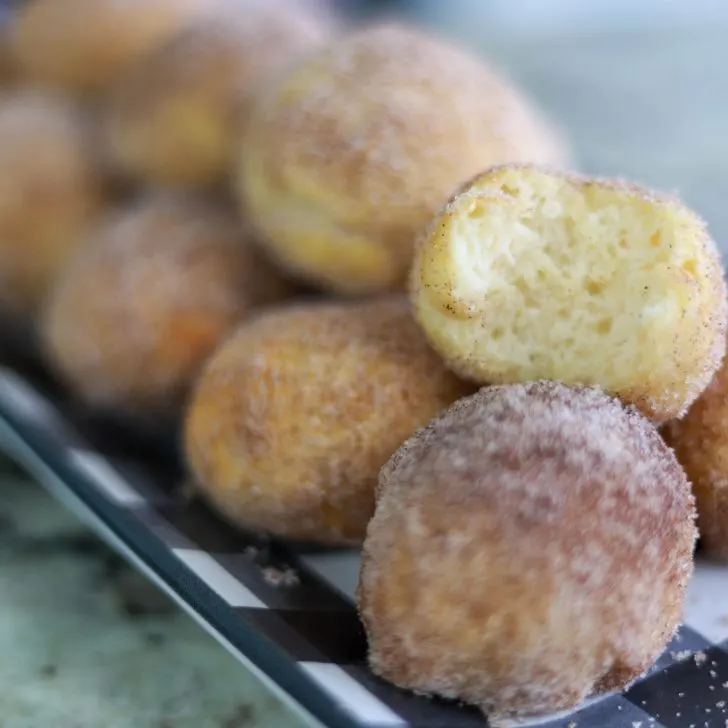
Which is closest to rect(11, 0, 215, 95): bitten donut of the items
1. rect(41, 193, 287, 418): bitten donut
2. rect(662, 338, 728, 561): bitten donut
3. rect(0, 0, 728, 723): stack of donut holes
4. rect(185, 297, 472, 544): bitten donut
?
rect(0, 0, 728, 723): stack of donut holes

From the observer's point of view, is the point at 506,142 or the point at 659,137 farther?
the point at 659,137

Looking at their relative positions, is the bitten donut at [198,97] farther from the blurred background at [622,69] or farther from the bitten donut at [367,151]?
the blurred background at [622,69]

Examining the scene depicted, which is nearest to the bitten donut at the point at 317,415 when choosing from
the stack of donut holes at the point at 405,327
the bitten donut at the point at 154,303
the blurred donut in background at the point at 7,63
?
the stack of donut holes at the point at 405,327

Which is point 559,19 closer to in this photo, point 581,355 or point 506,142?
point 506,142

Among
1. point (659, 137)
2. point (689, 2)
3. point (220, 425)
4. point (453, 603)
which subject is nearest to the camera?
point (453, 603)

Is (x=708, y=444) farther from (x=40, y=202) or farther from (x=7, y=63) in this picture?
(x=7, y=63)

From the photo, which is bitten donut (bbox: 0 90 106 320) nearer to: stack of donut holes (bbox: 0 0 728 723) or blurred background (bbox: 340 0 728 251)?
stack of donut holes (bbox: 0 0 728 723)

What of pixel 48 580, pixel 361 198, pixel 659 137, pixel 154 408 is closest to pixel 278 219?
pixel 361 198
